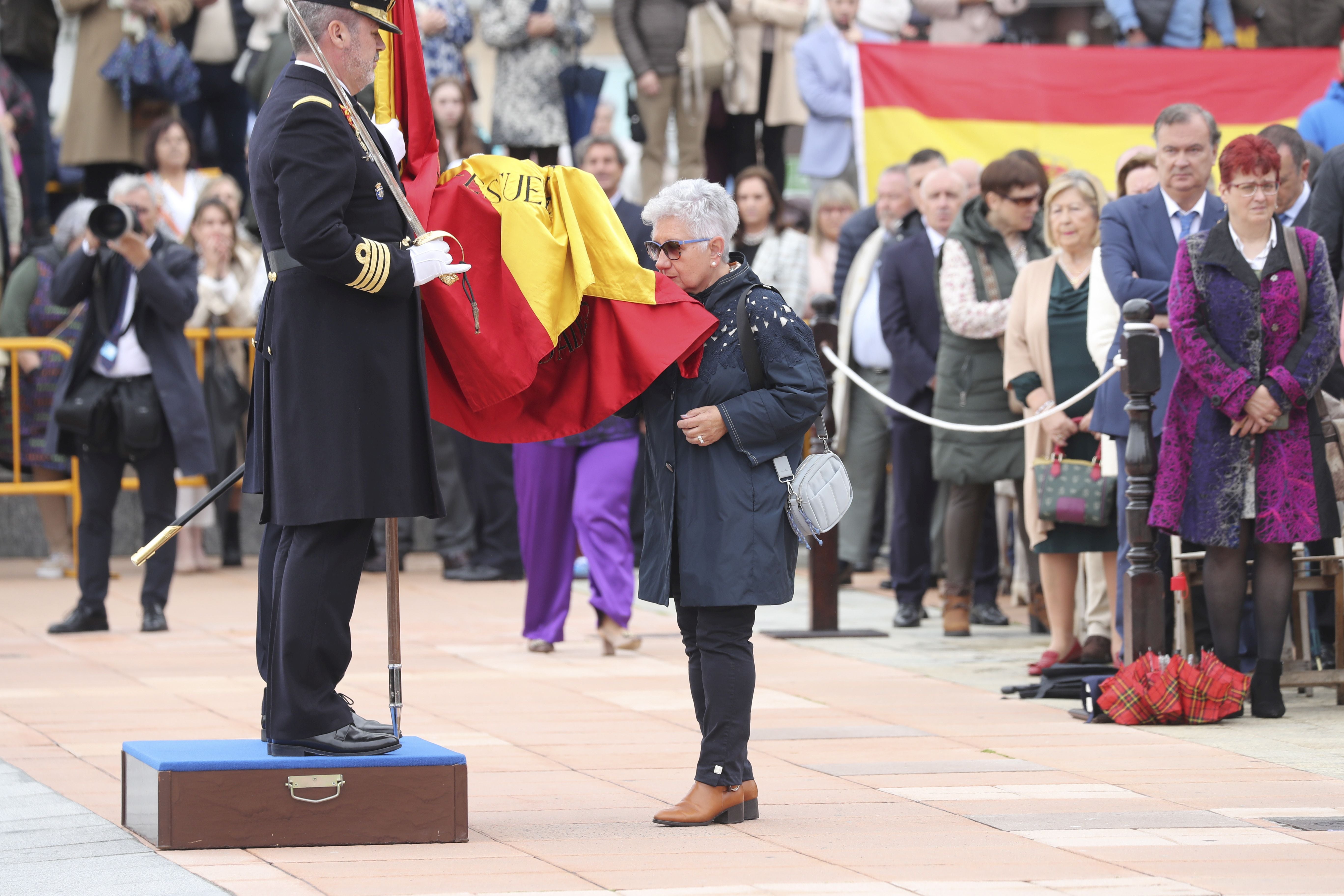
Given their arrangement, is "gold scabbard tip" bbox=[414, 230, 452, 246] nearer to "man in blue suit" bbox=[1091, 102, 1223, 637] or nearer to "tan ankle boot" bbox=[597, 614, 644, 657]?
"man in blue suit" bbox=[1091, 102, 1223, 637]

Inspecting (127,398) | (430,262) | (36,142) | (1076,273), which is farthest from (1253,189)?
(36,142)

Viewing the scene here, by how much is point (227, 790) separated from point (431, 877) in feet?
2.11

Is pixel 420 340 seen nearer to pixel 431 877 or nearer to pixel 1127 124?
pixel 431 877

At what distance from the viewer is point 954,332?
364 inches

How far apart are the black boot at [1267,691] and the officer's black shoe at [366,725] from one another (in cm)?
339

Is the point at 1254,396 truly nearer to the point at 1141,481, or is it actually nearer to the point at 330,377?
the point at 1141,481

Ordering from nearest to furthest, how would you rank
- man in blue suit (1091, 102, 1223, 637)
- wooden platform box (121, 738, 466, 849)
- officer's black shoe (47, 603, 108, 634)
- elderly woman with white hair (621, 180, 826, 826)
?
wooden platform box (121, 738, 466, 849)
elderly woman with white hair (621, 180, 826, 826)
man in blue suit (1091, 102, 1223, 637)
officer's black shoe (47, 603, 108, 634)

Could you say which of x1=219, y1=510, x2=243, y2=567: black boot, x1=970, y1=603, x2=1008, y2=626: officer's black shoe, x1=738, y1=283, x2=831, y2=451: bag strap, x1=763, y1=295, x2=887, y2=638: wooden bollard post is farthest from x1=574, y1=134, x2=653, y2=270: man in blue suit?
x1=738, y1=283, x2=831, y2=451: bag strap

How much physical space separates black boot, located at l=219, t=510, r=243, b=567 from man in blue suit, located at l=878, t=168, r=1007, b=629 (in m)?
4.47

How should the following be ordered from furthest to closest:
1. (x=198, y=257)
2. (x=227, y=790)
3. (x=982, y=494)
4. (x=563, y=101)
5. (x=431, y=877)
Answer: (x=563, y=101) < (x=198, y=257) < (x=982, y=494) < (x=227, y=790) < (x=431, y=877)

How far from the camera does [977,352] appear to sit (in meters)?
9.24

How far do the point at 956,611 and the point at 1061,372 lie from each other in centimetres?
153

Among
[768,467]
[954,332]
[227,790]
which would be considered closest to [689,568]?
[768,467]

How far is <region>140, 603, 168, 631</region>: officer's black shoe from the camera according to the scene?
952 centimetres
